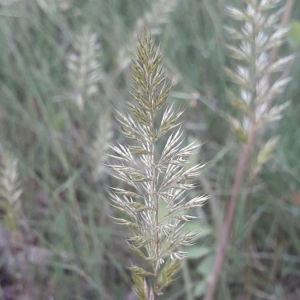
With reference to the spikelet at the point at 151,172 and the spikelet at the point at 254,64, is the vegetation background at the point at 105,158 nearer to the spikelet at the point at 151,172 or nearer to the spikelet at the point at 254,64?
the spikelet at the point at 254,64

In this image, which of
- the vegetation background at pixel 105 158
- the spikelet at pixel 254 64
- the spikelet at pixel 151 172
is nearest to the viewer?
the spikelet at pixel 151 172

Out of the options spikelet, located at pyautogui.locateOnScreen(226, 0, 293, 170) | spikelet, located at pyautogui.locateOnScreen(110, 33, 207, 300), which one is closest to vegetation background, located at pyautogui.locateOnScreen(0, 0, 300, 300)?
spikelet, located at pyautogui.locateOnScreen(226, 0, 293, 170)

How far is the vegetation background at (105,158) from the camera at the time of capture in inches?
51.1

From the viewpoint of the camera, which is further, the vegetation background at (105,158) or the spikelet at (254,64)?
the vegetation background at (105,158)

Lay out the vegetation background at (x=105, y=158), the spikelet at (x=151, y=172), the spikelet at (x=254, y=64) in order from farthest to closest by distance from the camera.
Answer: the vegetation background at (x=105, y=158) → the spikelet at (x=254, y=64) → the spikelet at (x=151, y=172)

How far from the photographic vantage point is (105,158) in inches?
52.3

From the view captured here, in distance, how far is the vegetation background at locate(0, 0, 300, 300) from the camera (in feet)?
4.26

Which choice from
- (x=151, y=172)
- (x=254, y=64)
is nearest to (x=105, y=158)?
(x=254, y=64)

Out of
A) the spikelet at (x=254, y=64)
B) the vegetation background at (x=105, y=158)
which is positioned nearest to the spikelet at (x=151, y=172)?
the spikelet at (x=254, y=64)

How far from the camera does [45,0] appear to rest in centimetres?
181

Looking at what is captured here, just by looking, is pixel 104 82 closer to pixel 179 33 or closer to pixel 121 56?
pixel 121 56

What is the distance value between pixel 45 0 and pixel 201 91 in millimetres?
670

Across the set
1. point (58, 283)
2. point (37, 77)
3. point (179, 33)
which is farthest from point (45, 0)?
point (58, 283)

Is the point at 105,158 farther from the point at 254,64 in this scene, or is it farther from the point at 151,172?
the point at 151,172
